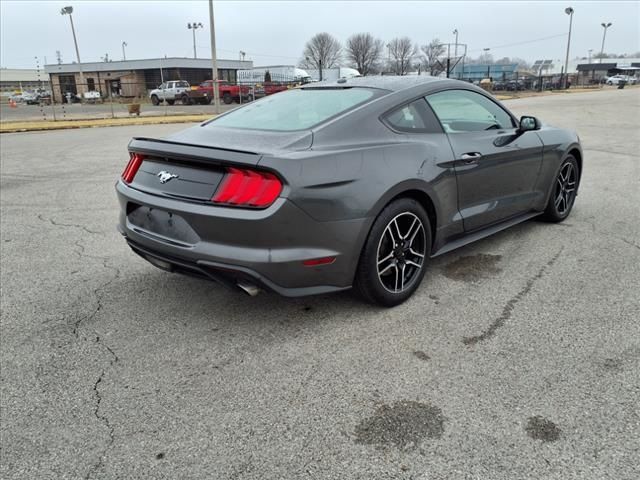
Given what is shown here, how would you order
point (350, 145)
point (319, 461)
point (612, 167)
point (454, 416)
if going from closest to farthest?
point (319, 461)
point (454, 416)
point (350, 145)
point (612, 167)

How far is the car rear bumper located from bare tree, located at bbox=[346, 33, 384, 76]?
82.8m

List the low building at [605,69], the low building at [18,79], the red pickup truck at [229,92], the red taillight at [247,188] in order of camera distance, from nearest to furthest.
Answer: the red taillight at [247,188] → the red pickup truck at [229,92] → the low building at [605,69] → the low building at [18,79]

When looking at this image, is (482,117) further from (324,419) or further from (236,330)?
(324,419)

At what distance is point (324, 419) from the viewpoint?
7.97 ft

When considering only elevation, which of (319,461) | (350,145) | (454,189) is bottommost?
(319,461)

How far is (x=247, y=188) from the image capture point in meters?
2.89

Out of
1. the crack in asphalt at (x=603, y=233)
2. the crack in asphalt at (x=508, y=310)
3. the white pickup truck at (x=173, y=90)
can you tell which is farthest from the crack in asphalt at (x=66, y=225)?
the white pickup truck at (x=173, y=90)

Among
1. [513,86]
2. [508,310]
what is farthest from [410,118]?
[513,86]

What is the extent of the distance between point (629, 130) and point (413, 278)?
1353 centimetres

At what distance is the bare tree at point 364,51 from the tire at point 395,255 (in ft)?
270

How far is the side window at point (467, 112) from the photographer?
390 cm

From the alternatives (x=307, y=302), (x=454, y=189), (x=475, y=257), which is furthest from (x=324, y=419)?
(x=475, y=257)

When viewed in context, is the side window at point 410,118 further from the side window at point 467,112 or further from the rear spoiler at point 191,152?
the rear spoiler at point 191,152

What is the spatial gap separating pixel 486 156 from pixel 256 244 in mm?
2102
